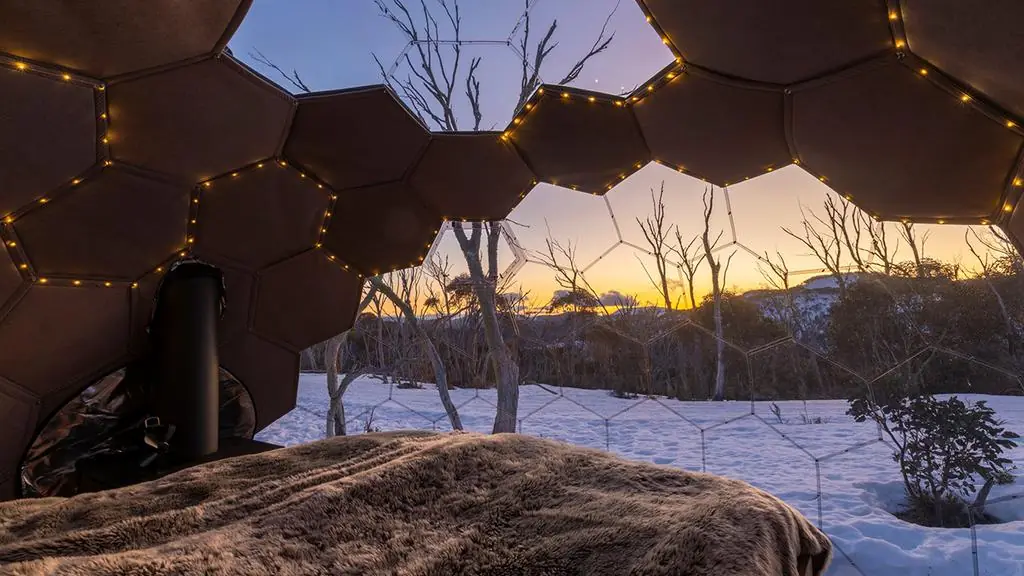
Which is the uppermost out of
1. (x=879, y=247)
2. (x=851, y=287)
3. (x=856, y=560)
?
(x=879, y=247)

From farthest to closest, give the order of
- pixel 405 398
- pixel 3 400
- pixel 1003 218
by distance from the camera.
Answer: pixel 405 398
pixel 3 400
pixel 1003 218

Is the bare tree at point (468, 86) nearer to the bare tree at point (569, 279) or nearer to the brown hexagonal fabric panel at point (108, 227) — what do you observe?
the bare tree at point (569, 279)

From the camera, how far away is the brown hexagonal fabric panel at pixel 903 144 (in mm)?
1768

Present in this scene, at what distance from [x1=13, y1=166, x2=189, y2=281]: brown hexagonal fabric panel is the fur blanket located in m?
1.56

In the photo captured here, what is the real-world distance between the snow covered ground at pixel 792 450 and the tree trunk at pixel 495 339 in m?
0.08

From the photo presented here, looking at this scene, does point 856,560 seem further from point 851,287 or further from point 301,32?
point 301,32

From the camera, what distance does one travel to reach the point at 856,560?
206 centimetres

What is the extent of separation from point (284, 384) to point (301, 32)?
200 centimetres

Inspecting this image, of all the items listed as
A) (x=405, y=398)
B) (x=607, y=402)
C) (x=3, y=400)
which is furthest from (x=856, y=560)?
(x=3, y=400)

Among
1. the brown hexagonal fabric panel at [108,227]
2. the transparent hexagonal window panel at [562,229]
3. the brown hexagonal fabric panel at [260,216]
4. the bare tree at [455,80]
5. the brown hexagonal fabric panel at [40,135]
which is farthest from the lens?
the bare tree at [455,80]

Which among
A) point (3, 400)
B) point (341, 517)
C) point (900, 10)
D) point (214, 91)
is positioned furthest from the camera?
point (3, 400)

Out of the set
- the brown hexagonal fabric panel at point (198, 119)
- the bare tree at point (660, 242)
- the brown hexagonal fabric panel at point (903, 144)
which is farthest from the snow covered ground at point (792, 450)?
the brown hexagonal fabric panel at point (198, 119)

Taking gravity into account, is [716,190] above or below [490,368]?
above

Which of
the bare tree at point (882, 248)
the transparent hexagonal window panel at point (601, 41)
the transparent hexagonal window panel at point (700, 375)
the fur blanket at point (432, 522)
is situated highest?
the transparent hexagonal window panel at point (601, 41)
